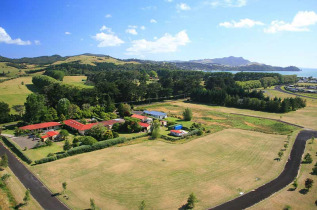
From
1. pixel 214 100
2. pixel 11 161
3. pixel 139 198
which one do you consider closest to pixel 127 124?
pixel 11 161

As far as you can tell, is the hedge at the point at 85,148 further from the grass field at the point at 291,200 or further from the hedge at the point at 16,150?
the grass field at the point at 291,200

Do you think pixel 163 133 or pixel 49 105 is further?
pixel 49 105

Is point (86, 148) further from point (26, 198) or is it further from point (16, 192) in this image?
point (26, 198)

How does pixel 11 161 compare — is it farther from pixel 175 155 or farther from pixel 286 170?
pixel 286 170

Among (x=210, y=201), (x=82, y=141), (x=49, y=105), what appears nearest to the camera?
(x=210, y=201)

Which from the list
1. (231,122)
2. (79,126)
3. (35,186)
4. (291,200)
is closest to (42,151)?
(79,126)

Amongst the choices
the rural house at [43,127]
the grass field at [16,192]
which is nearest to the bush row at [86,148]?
the grass field at [16,192]

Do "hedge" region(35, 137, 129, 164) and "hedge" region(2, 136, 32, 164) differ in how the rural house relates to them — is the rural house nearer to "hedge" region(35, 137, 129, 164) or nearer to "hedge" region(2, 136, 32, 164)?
"hedge" region(2, 136, 32, 164)
